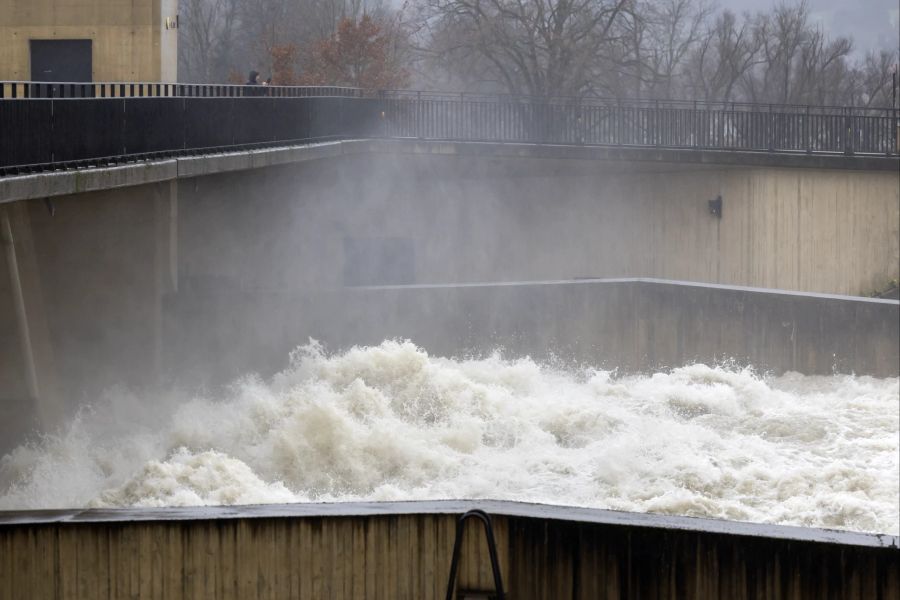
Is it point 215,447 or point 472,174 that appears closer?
point 215,447

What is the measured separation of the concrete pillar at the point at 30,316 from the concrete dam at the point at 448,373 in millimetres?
44

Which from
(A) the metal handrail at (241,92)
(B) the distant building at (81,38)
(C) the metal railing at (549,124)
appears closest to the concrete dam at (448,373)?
(C) the metal railing at (549,124)

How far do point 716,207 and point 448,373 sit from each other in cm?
982

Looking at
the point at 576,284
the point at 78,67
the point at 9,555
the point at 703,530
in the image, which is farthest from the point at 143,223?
the point at 703,530

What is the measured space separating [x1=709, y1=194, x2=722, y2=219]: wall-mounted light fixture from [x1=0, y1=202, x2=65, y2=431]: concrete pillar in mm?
15569

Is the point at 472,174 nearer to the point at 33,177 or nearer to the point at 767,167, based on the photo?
the point at 767,167

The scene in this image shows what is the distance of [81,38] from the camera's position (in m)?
23.1

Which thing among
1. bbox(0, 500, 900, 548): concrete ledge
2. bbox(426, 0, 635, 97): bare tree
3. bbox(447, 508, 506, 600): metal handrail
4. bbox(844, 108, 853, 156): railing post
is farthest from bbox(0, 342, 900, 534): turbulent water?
bbox(426, 0, 635, 97): bare tree

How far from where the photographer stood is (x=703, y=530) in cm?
744

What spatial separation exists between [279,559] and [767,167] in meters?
21.4

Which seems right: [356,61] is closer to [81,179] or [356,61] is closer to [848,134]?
[848,134]

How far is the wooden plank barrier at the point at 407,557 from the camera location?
7.42m

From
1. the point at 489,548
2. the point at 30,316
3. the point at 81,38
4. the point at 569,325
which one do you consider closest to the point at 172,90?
the point at 81,38

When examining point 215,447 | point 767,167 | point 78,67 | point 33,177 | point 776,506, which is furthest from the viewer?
point 767,167
